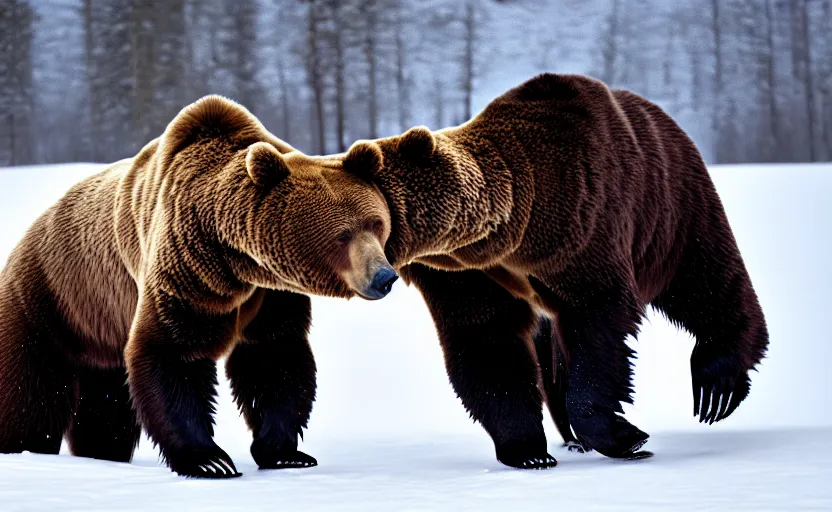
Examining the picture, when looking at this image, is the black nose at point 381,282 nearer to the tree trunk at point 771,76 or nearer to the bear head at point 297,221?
the bear head at point 297,221

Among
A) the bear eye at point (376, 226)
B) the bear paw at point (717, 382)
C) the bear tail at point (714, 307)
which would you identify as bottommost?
the bear paw at point (717, 382)

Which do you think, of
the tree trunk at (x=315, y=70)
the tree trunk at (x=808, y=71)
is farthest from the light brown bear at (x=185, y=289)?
the tree trunk at (x=808, y=71)

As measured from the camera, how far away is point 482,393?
5.45 metres

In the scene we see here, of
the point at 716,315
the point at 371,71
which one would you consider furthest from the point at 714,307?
the point at 371,71

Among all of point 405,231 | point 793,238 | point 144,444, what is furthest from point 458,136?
point 793,238

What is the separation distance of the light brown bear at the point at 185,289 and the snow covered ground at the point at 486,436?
12.2 inches

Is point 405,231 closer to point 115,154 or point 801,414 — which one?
point 801,414

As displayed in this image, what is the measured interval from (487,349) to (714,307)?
1.33 meters

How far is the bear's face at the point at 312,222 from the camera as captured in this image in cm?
458

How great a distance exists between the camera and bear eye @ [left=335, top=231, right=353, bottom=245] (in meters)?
4.55

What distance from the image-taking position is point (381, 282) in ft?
14.2

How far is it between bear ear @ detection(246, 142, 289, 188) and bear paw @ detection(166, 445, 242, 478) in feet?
3.77

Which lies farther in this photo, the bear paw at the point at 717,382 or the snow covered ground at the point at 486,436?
the bear paw at the point at 717,382

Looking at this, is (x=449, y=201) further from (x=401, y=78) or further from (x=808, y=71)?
(x=808, y=71)
